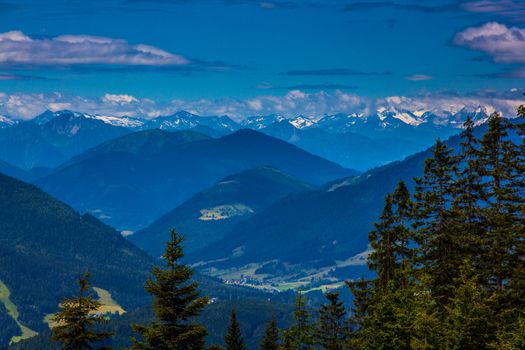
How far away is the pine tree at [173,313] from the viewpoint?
130 feet

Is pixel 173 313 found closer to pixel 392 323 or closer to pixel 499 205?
pixel 392 323

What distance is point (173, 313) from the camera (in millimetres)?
40062

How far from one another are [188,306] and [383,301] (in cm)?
1353

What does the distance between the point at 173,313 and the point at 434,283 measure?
70.7ft

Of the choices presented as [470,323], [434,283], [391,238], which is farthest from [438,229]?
[470,323]

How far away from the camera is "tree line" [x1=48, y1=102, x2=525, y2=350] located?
133 feet

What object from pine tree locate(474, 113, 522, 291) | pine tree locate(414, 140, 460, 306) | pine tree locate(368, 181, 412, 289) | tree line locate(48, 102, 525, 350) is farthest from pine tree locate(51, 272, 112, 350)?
pine tree locate(474, 113, 522, 291)

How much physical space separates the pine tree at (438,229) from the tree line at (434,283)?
7 centimetres

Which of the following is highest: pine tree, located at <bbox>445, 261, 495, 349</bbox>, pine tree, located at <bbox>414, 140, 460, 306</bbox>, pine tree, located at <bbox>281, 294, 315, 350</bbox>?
pine tree, located at <bbox>414, 140, 460, 306</bbox>

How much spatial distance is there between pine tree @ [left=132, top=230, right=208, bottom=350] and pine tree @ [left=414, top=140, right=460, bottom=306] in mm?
18933

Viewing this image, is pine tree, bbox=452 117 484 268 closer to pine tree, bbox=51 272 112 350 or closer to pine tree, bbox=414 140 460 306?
pine tree, bbox=414 140 460 306

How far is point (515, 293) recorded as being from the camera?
45.8 m

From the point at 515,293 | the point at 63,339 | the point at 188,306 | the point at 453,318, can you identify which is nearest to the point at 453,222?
the point at 515,293

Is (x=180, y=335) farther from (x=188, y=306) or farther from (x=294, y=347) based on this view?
(x=294, y=347)
